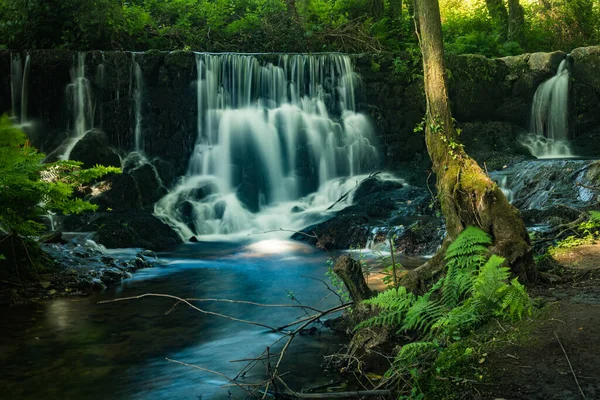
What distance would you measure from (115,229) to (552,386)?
1110cm

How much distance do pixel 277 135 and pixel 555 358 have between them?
1457 cm

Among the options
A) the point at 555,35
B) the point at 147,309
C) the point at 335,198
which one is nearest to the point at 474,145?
the point at 335,198

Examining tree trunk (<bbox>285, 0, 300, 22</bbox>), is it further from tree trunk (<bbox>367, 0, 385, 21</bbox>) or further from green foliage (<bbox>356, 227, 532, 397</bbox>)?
green foliage (<bbox>356, 227, 532, 397</bbox>)

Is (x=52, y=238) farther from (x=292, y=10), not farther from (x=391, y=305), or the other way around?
(x=292, y=10)

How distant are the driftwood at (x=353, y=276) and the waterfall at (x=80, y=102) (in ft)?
42.7

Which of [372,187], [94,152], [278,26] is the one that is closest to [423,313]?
[372,187]

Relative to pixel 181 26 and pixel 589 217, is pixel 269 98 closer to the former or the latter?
pixel 181 26

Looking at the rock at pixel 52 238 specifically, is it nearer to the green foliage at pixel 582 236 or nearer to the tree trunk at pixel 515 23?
the green foliage at pixel 582 236

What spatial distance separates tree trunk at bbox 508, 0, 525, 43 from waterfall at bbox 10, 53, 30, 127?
1668 centimetres

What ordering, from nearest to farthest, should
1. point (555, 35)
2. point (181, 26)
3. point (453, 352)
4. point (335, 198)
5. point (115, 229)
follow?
1. point (453, 352)
2. point (115, 229)
3. point (335, 198)
4. point (181, 26)
5. point (555, 35)

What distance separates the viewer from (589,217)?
8695 mm

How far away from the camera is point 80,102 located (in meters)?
17.9

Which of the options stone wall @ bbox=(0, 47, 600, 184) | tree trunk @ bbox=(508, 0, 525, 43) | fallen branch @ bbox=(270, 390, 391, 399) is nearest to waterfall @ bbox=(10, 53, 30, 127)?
stone wall @ bbox=(0, 47, 600, 184)

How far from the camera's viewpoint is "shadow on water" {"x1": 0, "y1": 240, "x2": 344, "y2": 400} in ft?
19.4
